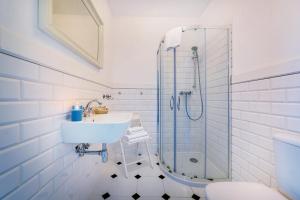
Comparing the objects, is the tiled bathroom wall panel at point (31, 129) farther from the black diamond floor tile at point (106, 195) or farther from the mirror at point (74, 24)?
the black diamond floor tile at point (106, 195)

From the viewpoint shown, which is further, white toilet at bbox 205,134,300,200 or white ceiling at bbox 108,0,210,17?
white ceiling at bbox 108,0,210,17

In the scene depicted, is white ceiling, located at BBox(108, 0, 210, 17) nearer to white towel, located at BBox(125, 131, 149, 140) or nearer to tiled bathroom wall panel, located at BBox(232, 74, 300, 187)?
tiled bathroom wall panel, located at BBox(232, 74, 300, 187)

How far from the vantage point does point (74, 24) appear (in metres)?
1.19

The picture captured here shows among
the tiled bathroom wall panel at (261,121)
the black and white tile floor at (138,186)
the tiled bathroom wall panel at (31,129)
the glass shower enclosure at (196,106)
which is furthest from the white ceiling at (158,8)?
the black and white tile floor at (138,186)

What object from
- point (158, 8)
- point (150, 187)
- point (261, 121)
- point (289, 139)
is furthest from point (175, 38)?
point (150, 187)

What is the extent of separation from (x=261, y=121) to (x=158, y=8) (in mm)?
2177

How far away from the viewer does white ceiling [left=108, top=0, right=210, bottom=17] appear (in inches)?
88.7

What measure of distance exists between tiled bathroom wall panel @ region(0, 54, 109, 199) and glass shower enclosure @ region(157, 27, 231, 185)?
1390mm

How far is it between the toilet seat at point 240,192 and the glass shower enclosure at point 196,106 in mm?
767

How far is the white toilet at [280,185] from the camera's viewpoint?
840 millimetres

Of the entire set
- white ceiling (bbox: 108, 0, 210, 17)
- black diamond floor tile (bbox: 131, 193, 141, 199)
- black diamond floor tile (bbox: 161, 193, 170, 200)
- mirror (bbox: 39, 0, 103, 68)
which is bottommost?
black diamond floor tile (bbox: 161, 193, 170, 200)

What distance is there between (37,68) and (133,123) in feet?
5.57

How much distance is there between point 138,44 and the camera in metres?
2.65

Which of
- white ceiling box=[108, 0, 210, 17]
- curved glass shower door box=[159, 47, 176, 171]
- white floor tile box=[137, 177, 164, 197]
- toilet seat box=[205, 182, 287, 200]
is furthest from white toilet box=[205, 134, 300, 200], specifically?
white ceiling box=[108, 0, 210, 17]
